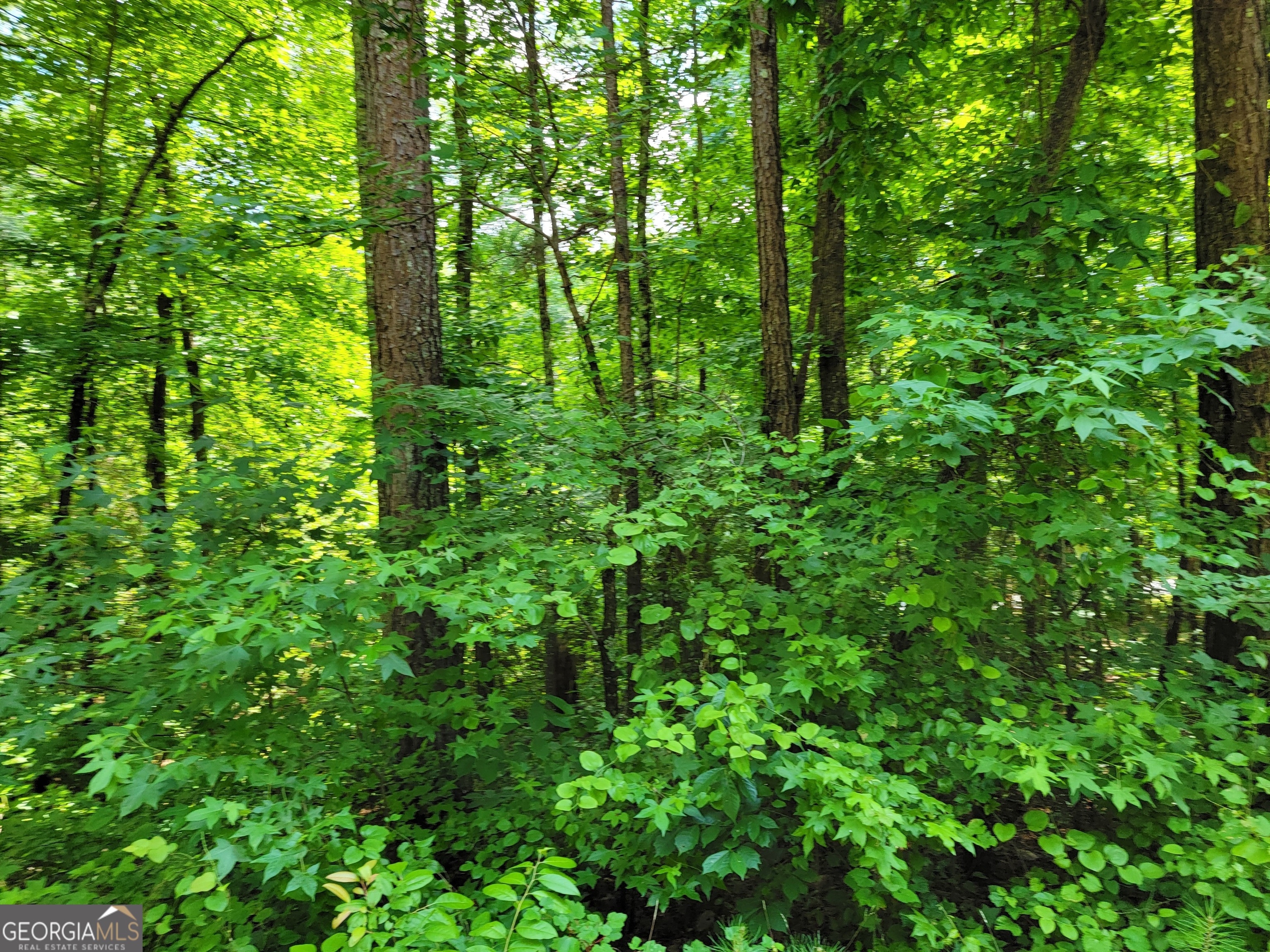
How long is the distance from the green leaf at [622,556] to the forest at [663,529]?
15 centimetres

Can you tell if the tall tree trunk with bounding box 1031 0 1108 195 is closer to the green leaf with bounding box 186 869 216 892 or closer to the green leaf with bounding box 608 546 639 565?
the green leaf with bounding box 608 546 639 565

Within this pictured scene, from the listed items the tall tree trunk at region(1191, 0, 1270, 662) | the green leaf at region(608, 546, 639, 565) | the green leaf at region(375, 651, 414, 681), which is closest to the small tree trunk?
the green leaf at region(608, 546, 639, 565)

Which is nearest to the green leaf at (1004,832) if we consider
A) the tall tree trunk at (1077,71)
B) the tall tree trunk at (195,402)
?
the tall tree trunk at (1077,71)

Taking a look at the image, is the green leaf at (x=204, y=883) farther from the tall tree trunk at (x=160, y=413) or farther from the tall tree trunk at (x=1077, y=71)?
the tall tree trunk at (x=1077, y=71)

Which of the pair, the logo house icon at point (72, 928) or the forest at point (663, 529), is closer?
the logo house icon at point (72, 928)

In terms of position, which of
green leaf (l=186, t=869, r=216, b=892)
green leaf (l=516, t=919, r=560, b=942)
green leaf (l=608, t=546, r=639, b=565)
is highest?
green leaf (l=608, t=546, r=639, b=565)

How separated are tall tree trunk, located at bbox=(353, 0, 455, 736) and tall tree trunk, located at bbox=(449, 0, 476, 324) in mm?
225

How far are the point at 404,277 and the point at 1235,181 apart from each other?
205 inches

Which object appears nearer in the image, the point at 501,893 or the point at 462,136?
the point at 501,893

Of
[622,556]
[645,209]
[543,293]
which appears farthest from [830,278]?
[622,556]

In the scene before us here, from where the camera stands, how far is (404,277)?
14.0 feet

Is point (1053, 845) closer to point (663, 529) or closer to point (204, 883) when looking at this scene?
point (663, 529)

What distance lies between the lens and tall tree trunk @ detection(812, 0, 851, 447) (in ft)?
16.4

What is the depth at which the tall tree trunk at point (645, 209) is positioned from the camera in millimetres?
4703
